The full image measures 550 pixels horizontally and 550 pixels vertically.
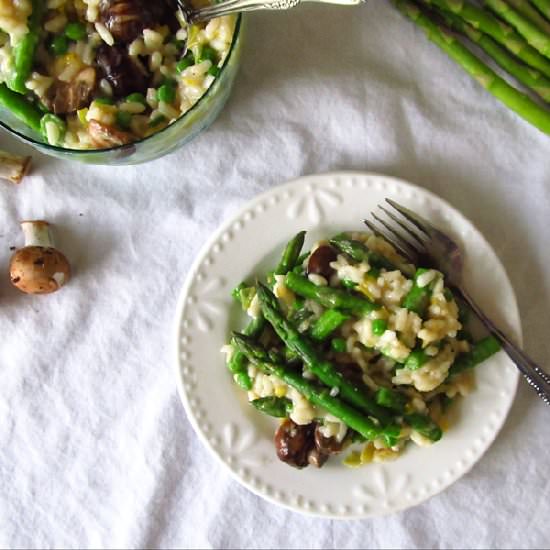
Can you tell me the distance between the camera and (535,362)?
2.00 m

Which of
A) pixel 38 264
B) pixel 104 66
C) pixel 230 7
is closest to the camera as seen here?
pixel 230 7

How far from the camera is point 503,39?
76.6 inches

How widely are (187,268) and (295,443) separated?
1.83 ft

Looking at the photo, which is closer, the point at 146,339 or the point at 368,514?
the point at 368,514

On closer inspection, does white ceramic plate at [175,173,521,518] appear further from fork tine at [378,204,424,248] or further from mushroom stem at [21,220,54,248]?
mushroom stem at [21,220,54,248]

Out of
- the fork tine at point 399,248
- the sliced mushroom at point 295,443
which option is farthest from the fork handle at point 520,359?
the sliced mushroom at point 295,443

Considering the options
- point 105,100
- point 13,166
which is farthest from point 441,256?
point 13,166

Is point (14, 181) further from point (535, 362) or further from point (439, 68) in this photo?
point (535, 362)

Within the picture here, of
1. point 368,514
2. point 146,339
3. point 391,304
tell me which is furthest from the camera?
point 146,339

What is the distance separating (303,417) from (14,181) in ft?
3.33

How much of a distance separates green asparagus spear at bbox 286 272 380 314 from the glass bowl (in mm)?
440

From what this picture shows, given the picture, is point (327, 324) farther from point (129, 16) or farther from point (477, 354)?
point (129, 16)

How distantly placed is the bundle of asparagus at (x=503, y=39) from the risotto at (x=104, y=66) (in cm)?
60

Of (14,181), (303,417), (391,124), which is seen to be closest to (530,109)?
(391,124)
